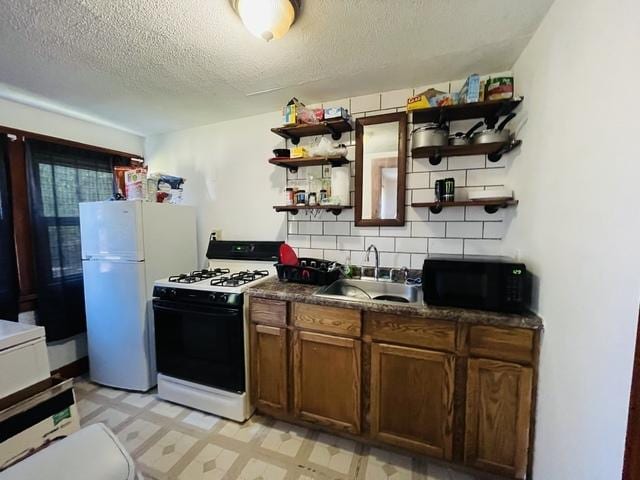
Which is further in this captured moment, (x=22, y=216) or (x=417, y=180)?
(x=22, y=216)

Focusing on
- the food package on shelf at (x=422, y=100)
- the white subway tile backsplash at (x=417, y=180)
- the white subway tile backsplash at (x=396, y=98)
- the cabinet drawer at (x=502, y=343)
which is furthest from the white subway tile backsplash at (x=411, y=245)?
the white subway tile backsplash at (x=396, y=98)

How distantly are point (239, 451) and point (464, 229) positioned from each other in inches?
79.0

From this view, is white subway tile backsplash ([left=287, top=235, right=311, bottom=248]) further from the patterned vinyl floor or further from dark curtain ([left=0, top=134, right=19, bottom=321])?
dark curtain ([left=0, top=134, right=19, bottom=321])

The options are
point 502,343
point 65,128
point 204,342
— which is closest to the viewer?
point 502,343

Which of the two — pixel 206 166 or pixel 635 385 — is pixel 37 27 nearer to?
pixel 206 166

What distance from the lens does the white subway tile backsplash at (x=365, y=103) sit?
1966 mm

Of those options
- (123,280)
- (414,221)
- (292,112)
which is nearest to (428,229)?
(414,221)

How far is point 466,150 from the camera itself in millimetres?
1675

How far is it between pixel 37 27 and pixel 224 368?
6.87 feet

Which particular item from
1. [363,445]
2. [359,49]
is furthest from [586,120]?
[363,445]

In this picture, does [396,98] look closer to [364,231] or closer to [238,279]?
[364,231]

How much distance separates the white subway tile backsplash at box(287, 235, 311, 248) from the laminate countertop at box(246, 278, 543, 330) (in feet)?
1.69

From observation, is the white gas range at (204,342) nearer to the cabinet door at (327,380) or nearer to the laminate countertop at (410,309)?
the laminate countertop at (410,309)

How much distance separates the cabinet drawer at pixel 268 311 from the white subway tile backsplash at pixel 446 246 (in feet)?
3.65
